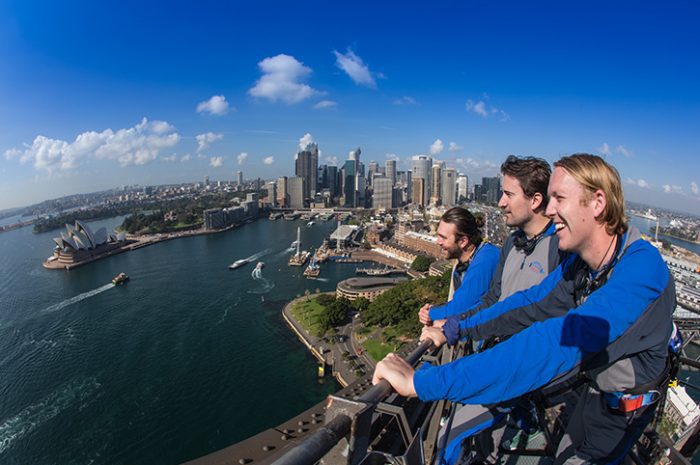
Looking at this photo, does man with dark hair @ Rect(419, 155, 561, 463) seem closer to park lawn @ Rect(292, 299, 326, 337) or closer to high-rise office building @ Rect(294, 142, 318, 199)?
park lawn @ Rect(292, 299, 326, 337)

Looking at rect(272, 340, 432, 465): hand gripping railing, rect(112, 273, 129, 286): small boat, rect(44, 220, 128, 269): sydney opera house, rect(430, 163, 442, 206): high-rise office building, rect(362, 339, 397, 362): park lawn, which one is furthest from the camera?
rect(430, 163, 442, 206): high-rise office building

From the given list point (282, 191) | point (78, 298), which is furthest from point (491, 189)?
point (78, 298)

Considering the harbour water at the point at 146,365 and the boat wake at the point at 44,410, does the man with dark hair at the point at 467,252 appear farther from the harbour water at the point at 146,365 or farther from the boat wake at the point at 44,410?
the boat wake at the point at 44,410

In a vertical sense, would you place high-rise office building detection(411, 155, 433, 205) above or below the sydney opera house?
above

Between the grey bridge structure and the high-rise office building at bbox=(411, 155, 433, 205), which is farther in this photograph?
the high-rise office building at bbox=(411, 155, 433, 205)

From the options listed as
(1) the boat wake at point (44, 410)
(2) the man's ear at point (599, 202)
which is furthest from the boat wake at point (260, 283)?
(2) the man's ear at point (599, 202)

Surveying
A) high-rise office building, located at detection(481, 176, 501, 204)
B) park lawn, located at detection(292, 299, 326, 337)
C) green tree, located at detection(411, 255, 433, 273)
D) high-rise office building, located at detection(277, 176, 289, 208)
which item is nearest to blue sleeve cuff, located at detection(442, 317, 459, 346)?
park lawn, located at detection(292, 299, 326, 337)

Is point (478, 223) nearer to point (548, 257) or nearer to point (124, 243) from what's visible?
point (548, 257)

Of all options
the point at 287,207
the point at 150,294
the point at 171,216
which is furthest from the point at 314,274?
the point at 287,207
